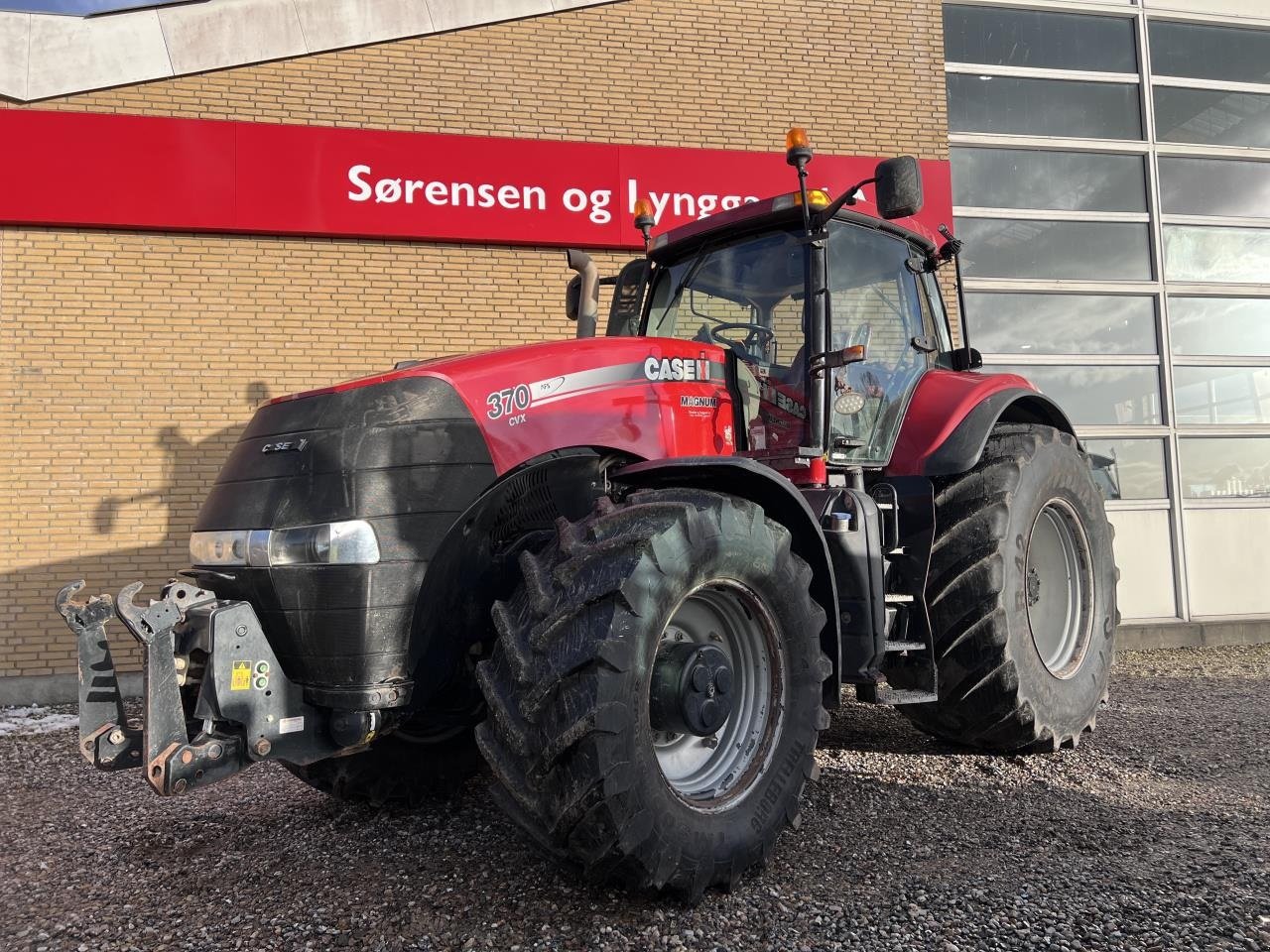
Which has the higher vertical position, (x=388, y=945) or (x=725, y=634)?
(x=725, y=634)

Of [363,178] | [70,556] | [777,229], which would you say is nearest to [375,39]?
[363,178]

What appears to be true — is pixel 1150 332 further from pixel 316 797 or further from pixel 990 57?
pixel 316 797

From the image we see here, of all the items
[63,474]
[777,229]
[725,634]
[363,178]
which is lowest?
[725,634]

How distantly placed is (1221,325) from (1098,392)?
1.62m

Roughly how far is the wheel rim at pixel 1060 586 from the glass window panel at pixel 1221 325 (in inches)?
238

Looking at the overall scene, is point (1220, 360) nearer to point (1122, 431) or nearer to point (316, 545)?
point (1122, 431)

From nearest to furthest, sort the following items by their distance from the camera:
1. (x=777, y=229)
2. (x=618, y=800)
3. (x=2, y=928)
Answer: (x=618, y=800), (x=2, y=928), (x=777, y=229)

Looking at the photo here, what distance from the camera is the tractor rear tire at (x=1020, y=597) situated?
409 centimetres

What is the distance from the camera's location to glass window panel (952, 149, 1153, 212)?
31.8 ft

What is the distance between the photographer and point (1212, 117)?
399 inches

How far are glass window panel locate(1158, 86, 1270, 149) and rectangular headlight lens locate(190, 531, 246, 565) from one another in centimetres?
1045

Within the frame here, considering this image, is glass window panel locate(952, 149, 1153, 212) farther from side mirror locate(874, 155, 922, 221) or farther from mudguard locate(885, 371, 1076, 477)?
side mirror locate(874, 155, 922, 221)

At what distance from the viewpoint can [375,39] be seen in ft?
27.8

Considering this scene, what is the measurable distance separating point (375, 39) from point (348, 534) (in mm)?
7204
